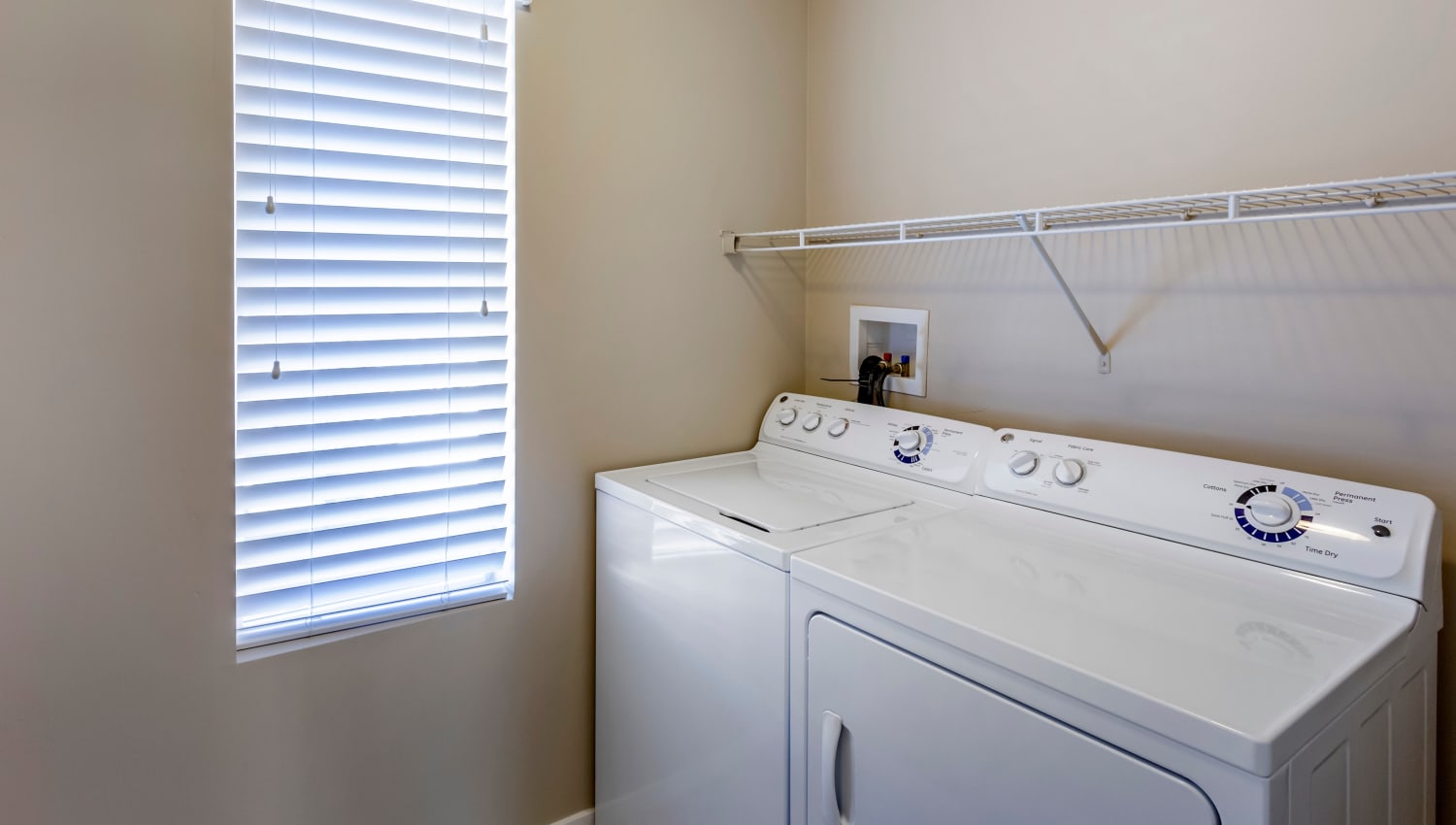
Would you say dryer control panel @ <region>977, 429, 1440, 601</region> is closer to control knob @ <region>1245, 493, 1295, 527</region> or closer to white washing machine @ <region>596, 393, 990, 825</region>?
control knob @ <region>1245, 493, 1295, 527</region>

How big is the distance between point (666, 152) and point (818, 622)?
1.18 m

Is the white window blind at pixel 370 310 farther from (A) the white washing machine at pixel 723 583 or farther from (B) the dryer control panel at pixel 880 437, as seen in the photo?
(B) the dryer control panel at pixel 880 437

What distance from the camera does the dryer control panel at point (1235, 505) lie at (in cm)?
103

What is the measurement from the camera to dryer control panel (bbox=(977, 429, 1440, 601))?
3.38ft

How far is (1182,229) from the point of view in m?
1.39

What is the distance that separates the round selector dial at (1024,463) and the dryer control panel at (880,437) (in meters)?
0.09

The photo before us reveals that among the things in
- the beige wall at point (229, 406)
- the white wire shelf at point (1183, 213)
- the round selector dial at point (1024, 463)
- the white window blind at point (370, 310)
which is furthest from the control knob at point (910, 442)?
the white window blind at point (370, 310)

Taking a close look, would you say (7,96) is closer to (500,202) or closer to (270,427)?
(270,427)

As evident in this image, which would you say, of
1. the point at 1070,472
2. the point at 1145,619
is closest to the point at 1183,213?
the point at 1070,472

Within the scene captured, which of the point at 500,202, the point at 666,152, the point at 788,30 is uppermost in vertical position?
the point at 788,30

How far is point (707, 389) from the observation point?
6.50 feet

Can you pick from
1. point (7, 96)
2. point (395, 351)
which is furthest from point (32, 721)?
point (7, 96)

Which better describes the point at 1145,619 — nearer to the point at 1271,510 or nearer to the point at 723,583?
the point at 1271,510

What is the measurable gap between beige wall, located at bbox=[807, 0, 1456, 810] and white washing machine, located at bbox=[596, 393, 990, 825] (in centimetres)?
26
